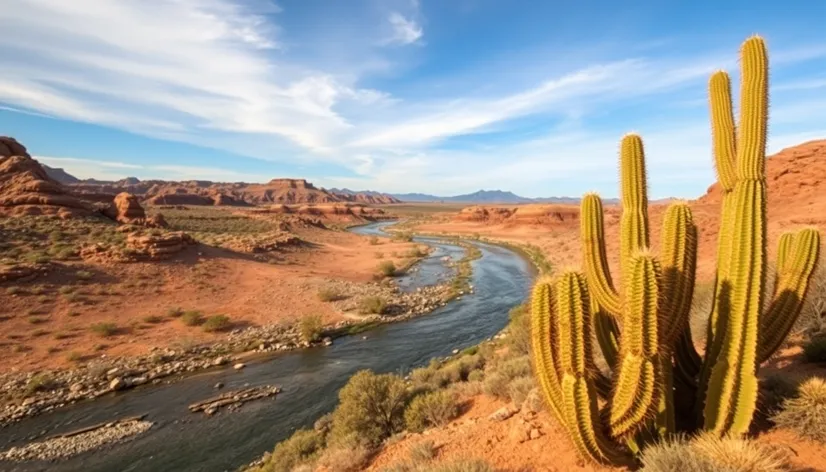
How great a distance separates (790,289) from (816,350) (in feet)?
7.35

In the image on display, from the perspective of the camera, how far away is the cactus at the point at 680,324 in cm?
420

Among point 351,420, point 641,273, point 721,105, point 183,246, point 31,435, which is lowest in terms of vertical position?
point 31,435

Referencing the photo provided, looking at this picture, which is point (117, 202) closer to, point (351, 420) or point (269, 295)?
point (269, 295)

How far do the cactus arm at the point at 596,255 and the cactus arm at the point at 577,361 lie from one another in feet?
6.05

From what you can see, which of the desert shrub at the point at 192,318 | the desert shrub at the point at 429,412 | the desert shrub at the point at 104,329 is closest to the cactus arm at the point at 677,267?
the desert shrub at the point at 429,412

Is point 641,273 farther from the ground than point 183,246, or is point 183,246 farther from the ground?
point 641,273

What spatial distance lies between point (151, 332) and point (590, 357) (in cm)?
2125

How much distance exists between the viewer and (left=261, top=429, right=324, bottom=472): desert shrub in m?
9.18

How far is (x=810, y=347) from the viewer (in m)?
6.63

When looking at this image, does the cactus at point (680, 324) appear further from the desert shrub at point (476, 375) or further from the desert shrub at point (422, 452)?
the desert shrub at point (476, 375)

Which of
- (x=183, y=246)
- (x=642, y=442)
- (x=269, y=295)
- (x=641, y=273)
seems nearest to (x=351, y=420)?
(x=642, y=442)

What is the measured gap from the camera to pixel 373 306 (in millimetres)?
22953

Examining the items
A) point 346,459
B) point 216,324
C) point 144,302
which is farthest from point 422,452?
point 144,302

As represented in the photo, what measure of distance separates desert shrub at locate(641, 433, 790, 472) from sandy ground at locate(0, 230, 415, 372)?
63.4 feet
